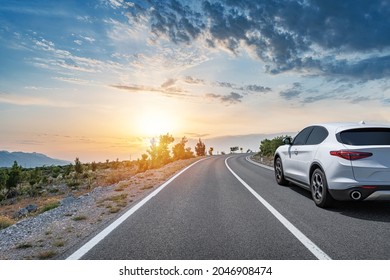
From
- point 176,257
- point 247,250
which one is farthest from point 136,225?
point 247,250

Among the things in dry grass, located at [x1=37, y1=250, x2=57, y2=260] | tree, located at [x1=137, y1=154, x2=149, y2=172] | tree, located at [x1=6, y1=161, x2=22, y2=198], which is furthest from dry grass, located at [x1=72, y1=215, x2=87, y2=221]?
tree, located at [x1=6, y1=161, x2=22, y2=198]

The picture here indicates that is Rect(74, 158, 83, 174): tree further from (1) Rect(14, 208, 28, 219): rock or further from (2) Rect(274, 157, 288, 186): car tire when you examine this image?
(2) Rect(274, 157, 288, 186): car tire

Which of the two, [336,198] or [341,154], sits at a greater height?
[341,154]

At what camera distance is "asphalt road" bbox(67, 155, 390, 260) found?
431cm

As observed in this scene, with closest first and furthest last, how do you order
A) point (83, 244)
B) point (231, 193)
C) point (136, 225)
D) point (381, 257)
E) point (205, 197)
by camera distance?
point (381, 257), point (83, 244), point (136, 225), point (205, 197), point (231, 193)

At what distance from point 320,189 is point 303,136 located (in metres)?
2.15

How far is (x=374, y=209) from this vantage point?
6902 mm

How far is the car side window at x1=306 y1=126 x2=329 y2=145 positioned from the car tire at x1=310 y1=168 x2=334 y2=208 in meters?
0.77

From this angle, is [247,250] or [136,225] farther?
[136,225]

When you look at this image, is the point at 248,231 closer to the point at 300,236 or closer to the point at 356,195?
the point at 300,236

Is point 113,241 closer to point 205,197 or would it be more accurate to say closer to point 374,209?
point 205,197

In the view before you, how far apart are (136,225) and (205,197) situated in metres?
3.16

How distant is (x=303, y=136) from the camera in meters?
8.97
